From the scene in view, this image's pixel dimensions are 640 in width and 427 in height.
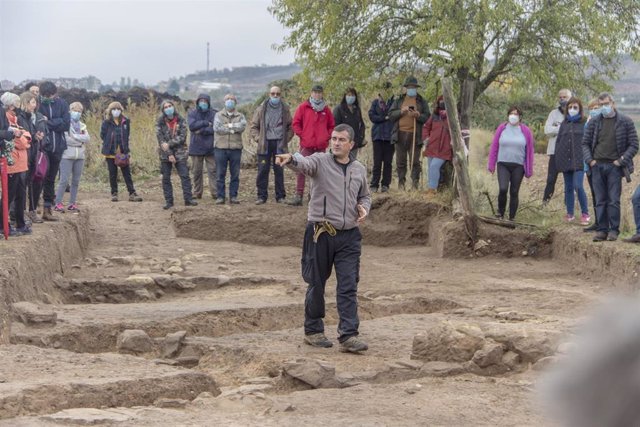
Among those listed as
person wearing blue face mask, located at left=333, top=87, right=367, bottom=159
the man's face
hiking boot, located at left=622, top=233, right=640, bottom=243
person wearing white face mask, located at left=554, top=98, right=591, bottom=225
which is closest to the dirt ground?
hiking boot, located at left=622, top=233, right=640, bottom=243

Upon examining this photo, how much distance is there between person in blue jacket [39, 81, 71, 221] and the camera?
13414 mm

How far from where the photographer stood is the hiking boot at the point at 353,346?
28.9 feet

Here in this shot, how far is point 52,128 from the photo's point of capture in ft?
44.2

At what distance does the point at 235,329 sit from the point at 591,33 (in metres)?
8.40

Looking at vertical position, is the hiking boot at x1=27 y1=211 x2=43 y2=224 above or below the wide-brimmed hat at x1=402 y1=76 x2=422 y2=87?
below

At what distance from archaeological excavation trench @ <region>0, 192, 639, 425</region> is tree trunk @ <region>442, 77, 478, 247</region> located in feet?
0.79

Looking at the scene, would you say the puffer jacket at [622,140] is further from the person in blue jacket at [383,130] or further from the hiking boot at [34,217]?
the hiking boot at [34,217]

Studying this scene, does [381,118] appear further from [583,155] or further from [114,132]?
[114,132]

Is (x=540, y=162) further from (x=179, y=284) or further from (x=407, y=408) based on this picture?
(x=407, y=408)

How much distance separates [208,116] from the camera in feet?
56.1

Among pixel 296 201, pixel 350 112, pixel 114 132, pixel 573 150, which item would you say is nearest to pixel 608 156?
pixel 573 150

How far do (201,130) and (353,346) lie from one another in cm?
895

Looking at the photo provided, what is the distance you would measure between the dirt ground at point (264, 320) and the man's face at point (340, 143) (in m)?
1.78

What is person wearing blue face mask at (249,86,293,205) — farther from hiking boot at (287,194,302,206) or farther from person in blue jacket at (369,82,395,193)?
person in blue jacket at (369,82,395,193)
